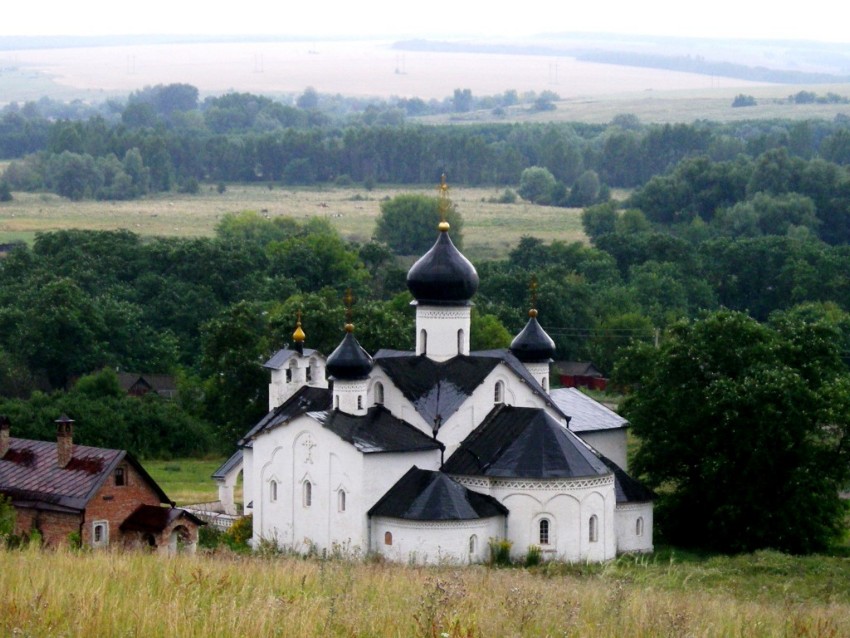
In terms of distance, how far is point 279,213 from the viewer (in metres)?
120

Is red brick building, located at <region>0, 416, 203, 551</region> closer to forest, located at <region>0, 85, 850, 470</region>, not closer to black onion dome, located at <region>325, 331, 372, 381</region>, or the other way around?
black onion dome, located at <region>325, 331, 372, 381</region>

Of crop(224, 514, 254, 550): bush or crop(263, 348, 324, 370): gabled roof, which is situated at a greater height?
crop(263, 348, 324, 370): gabled roof

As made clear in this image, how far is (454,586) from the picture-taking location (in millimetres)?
14930

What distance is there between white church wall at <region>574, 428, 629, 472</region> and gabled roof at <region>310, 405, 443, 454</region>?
18.1 ft

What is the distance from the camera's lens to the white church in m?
33.8

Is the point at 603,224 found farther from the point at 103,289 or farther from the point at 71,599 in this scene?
the point at 71,599

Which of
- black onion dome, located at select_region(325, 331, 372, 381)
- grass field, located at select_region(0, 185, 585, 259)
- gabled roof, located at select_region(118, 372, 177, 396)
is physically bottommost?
grass field, located at select_region(0, 185, 585, 259)

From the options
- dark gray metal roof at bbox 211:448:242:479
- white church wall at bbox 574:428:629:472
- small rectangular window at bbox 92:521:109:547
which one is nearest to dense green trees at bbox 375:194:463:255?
dark gray metal roof at bbox 211:448:242:479

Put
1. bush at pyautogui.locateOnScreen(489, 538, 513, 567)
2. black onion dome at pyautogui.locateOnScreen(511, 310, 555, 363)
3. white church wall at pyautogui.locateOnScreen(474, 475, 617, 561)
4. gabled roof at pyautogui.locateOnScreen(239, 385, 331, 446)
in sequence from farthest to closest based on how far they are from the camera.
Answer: black onion dome at pyautogui.locateOnScreen(511, 310, 555, 363) → gabled roof at pyautogui.locateOnScreen(239, 385, 331, 446) → white church wall at pyautogui.locateOnScreen(474, 475, 617, 561) → bush at pyautogui.locateOnScreen(489, 538, 513, 567)

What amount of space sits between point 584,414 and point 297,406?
6.72m

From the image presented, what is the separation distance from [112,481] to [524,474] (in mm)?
7298

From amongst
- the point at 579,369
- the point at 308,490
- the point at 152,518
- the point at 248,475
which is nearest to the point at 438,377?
the point at 308,490

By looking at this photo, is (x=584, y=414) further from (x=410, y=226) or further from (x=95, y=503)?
(x=410, y=226)

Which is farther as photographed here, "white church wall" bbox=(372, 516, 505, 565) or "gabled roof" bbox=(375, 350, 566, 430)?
"gabled roof" bbox=(375, 350, 566, 430)
